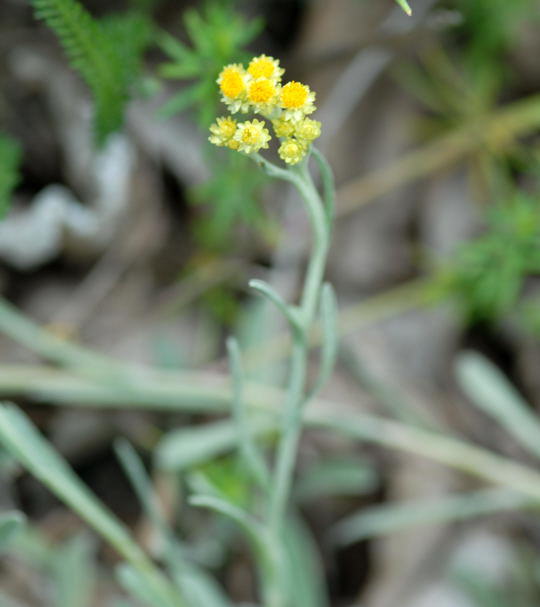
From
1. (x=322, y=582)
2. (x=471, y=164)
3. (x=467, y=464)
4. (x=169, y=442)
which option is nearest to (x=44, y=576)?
(x=169, y=442)

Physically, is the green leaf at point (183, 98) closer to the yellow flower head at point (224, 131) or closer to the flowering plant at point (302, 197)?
the flowering plant at point (302, 197)

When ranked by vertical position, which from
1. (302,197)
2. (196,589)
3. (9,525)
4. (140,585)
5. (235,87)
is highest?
(235,87)

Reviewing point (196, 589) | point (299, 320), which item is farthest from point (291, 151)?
point (196, 589)

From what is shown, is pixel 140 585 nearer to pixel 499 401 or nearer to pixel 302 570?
pixel 302 570

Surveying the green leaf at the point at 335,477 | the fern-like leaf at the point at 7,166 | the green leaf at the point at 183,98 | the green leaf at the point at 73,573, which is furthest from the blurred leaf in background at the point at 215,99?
the green leaf at the point at 73,573

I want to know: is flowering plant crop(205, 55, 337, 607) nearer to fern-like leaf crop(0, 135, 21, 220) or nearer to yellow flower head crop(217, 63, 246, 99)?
yellow flower head crop(217, 63, 246, 99)

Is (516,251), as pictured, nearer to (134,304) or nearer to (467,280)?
(467,280)
